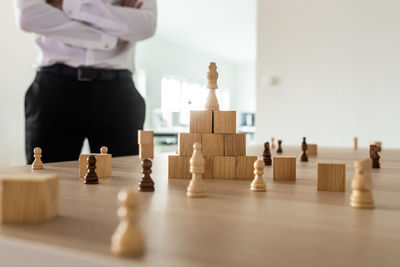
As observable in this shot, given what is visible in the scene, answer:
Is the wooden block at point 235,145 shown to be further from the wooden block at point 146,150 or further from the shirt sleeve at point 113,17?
the shirt sleeve at point 113,17

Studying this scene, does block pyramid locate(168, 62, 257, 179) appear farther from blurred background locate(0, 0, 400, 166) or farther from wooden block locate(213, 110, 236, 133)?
blurred background locate(0, 0, 400, 166)

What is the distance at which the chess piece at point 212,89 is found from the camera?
3.35ft

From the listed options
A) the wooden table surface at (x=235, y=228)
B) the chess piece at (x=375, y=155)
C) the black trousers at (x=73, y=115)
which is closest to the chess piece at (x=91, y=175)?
the wooden table surface at (x=235, y=228)

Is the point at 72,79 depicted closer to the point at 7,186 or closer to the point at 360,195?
the point at 7,186

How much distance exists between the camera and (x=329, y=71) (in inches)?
151

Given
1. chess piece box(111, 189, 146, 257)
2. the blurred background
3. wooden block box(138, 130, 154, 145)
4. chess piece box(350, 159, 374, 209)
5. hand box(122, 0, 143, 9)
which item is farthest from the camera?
the blurred background

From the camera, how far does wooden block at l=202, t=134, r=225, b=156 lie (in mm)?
945

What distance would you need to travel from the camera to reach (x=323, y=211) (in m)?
0.56

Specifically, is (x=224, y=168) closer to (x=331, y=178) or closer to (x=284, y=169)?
(x=284, y=169)

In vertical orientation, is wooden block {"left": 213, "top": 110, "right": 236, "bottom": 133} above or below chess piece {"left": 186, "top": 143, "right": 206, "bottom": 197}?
above

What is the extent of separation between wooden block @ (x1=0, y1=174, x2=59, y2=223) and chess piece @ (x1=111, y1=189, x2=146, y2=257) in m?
0.15

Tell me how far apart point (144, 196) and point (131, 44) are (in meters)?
1.42

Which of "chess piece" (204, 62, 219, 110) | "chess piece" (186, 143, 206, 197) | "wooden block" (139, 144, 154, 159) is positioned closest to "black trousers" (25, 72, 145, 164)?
Result: "wooden block" (139, 144, 154, 159)

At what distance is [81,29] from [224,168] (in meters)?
1.15
